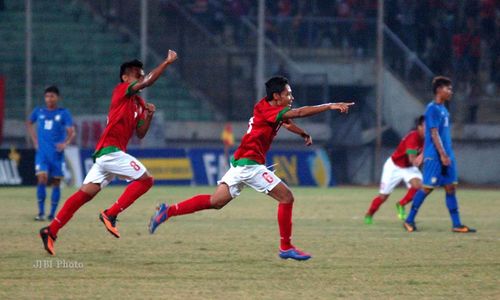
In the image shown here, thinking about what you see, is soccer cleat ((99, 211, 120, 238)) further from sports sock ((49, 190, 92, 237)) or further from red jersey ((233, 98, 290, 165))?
red jersey ((233, 98, 290, 165))

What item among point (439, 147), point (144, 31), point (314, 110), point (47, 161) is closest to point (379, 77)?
point (144, 31)

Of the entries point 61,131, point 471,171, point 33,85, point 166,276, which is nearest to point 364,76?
point 471,171

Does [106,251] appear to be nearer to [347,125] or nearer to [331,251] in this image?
[331,251]

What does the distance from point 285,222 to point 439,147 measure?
4.74 metres

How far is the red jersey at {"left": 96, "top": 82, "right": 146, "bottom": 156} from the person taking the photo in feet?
40.3

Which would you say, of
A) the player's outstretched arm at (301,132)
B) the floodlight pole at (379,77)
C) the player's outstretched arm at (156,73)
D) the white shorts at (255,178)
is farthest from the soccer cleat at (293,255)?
the floodlight pole at (379,77)

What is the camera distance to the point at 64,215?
12055mm

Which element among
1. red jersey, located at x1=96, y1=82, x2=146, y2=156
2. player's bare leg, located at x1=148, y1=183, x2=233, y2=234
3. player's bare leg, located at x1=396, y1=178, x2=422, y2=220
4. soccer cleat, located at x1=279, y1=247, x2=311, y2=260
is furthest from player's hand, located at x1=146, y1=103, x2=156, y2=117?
player's bare leg, located at x1=396, y1=178, x2=422, y2=220

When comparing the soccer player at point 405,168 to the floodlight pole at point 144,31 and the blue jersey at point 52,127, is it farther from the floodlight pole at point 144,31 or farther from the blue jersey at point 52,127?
the floodlight pole at point 144,31

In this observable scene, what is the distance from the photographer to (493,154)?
3234 cm

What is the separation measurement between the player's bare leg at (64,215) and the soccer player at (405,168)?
6333 mm

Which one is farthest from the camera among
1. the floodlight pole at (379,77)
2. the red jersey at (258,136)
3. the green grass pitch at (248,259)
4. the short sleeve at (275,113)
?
the floodlight pole at (379,77)

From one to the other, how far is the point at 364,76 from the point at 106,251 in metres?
20.5

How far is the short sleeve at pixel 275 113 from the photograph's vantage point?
36.8 ft
